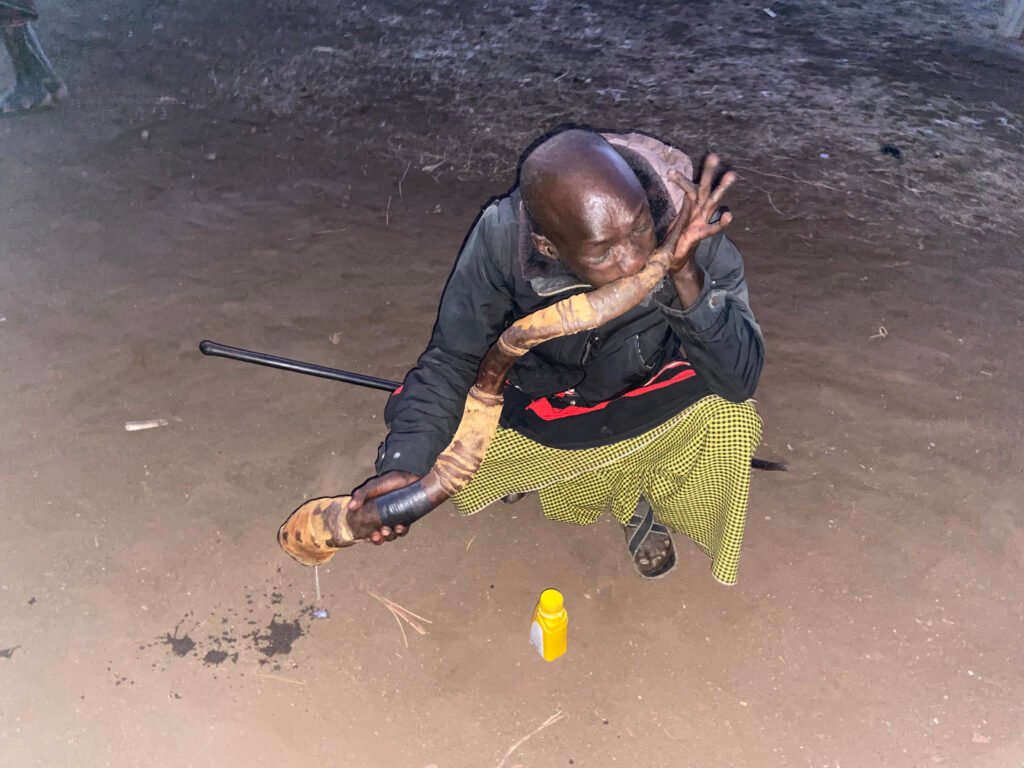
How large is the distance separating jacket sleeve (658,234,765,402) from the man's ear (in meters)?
0.27

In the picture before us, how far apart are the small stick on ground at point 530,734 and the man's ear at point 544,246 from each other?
122 cm

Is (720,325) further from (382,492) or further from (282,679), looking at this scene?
(282,679)

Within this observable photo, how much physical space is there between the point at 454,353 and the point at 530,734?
3.35 ft

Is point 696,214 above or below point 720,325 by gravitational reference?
above

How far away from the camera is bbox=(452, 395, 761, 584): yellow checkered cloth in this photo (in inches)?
88.4

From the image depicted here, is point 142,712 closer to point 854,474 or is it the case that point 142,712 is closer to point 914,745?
point 914,745

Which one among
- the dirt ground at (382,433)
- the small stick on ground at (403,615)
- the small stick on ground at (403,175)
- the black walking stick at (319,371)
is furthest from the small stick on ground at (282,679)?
the small stick on ground at (403,175)

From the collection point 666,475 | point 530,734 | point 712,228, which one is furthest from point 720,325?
point 530,734

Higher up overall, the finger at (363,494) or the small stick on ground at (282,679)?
the finger at (363,494)

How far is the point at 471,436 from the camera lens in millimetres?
2053

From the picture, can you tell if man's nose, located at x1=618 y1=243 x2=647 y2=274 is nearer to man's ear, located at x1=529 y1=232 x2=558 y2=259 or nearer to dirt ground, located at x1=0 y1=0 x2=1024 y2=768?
man's ear, located at x1=529 y1=232 x2=558 y2=259

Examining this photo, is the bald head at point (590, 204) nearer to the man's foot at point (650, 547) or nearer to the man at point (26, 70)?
the man's foot at point (650, 547)

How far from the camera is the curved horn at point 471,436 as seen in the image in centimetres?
180

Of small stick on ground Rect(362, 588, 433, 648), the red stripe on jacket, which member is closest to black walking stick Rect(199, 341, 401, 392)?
the red stripe on jacket
